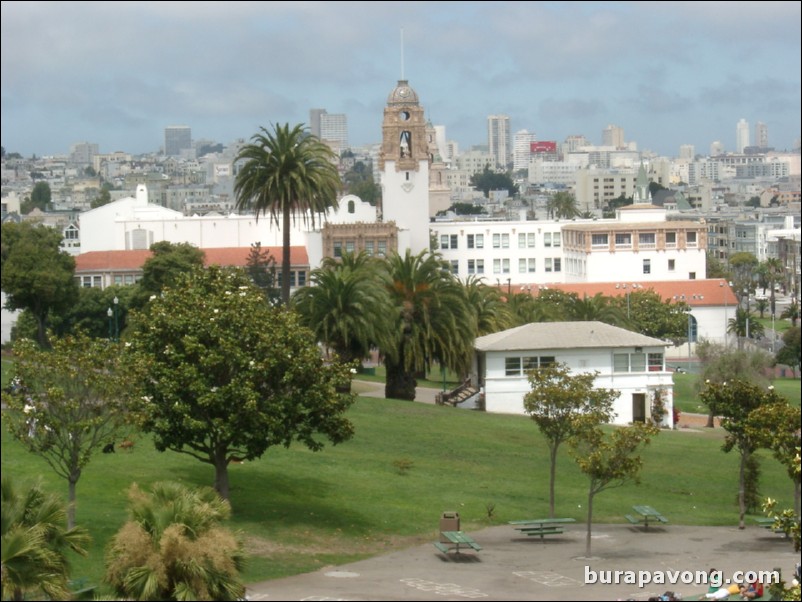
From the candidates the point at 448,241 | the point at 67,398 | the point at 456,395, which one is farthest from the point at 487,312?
the point at 448,241

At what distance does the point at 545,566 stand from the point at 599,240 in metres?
98.1

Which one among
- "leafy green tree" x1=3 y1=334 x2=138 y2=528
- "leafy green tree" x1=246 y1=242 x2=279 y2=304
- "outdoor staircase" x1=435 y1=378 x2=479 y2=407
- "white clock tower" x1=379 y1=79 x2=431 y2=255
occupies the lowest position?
"outdoor staircase" x1=435 y1=378 x2=479 y2=407

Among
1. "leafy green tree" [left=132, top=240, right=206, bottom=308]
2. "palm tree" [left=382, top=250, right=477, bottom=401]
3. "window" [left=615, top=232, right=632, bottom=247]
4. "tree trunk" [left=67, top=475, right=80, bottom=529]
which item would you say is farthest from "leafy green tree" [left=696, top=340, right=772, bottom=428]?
"window" [left=615, top=232, right=632, bottom=247]

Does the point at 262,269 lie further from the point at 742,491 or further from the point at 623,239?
the point at 742,491

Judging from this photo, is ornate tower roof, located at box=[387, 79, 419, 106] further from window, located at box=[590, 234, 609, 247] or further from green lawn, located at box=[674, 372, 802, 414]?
green lawn, located at box=[674, 372, 802, 414]

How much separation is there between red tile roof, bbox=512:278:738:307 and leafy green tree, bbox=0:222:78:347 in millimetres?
36407

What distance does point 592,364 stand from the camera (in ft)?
193

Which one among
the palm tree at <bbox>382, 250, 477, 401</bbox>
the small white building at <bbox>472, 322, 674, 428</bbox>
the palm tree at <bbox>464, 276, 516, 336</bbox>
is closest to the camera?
the palm tree at <bbox>382, 250, 477, 401</bbox>

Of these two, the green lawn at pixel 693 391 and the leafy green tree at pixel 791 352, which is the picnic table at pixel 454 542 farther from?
the leafy green tree at pixel 791 352

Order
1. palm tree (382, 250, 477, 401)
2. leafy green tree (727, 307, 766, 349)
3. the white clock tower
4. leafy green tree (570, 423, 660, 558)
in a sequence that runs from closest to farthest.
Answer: leafy green tree (570, 423, 660, 558) < palm tree (382, 250, 477, 401) < leafy green tree (727, 307, 766, 349) < the white clock tower

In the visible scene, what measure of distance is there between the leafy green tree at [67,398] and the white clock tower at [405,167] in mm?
93186

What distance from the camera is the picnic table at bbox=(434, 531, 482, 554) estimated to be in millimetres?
31703

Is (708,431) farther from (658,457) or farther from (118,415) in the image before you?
(118,415)

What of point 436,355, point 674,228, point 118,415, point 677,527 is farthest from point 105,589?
point 674,228
